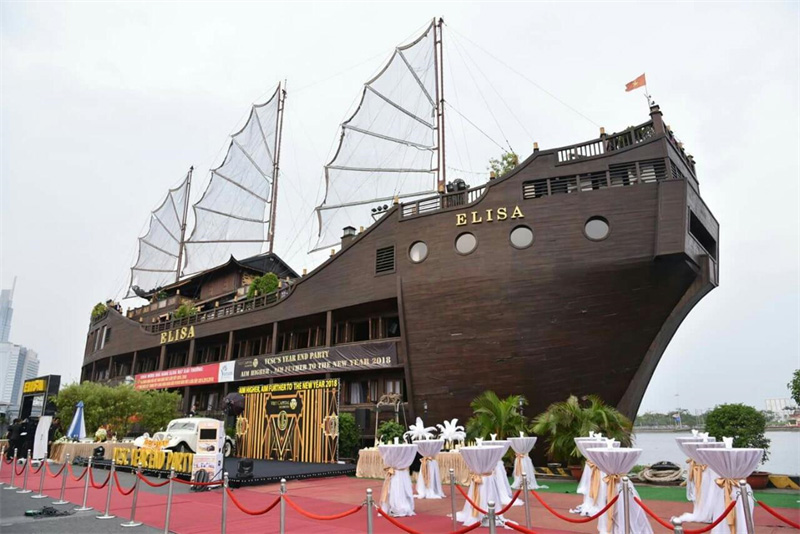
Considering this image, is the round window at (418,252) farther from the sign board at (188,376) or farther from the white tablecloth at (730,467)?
the sign board at (188,376)

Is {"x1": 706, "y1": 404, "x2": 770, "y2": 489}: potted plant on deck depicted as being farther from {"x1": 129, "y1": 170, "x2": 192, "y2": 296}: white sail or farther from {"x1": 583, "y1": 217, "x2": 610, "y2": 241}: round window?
{"x1": 129, "y1": 170, "x2": 192, "y2": 296}: white sail

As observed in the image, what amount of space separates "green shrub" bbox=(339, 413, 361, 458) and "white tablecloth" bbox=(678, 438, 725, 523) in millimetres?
12127

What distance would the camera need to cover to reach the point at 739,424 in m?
16.8

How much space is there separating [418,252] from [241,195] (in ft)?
102

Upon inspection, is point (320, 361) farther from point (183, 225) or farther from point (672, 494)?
point (183, 225)

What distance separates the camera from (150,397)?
2455 centimetres

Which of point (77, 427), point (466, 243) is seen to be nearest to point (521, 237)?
point (466, 243)

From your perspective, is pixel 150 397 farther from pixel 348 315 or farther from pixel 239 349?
pixel 348 315

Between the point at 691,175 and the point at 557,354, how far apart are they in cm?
839

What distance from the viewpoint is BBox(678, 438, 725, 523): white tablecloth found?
22.0 ft

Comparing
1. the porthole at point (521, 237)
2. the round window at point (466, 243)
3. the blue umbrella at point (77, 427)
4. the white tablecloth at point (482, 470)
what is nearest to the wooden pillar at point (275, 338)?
the blue umbrella at point (77, 427)

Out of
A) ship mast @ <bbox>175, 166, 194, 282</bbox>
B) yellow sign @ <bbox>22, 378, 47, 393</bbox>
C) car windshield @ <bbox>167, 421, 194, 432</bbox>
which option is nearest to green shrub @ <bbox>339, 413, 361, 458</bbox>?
car windshield @ <bbox>167, 421, 194, 432</bbox>

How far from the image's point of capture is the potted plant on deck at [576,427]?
1216 centimetres

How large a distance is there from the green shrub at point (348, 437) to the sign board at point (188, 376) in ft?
30.5
